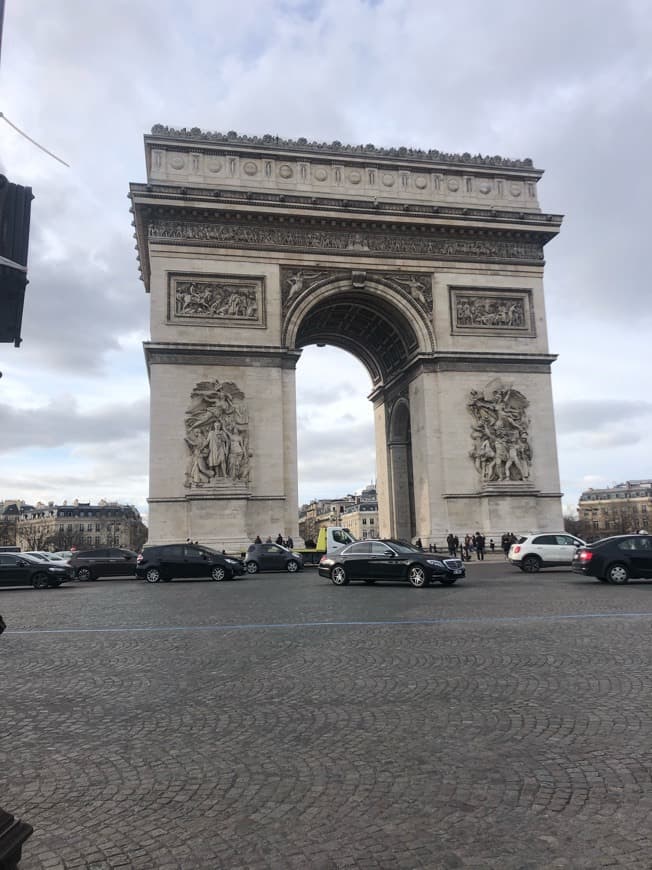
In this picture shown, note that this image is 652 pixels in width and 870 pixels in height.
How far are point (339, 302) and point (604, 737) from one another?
2742 centimetres

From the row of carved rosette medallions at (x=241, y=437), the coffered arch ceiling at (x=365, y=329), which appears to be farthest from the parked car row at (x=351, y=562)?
the coffered arch ceiling at (x=365, y=329)

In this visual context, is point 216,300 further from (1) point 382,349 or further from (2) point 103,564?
(2) point 103,564

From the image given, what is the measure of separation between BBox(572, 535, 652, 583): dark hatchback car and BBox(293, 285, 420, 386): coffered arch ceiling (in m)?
14.8

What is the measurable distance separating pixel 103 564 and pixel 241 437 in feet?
21.7

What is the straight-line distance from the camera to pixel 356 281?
28.9 meters

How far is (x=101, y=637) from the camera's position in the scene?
861cm

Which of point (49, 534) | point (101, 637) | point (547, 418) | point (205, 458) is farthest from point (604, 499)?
point (101, 637)

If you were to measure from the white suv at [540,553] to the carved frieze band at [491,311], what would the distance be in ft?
35.6

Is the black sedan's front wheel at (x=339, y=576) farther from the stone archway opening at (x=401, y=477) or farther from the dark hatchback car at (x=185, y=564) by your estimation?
the stone archway opening at (x=401, y=477)

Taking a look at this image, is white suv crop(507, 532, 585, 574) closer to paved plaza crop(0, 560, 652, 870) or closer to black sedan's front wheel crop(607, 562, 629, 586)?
black sedan's front wheel crop(607, 562, 629, 586)

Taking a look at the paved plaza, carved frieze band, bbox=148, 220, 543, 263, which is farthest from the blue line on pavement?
carved frieze band, bbox=148, 220, 543, 263

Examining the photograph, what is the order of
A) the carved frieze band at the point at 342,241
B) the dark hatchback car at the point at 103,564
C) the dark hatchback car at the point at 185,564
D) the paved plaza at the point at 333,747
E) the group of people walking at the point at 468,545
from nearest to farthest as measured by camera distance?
1. the paved plaza at the point at 333,747
2. the dark hatchback car at the point at 185,564
3. the dark hatchback car at the point at 103,564
4. the group of people walking at the point at 468,545
5. the carved frieze band at the point at 342,241

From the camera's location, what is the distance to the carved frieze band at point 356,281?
28391 millimetres

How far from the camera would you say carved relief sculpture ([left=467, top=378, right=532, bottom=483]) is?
28188 millimetres
